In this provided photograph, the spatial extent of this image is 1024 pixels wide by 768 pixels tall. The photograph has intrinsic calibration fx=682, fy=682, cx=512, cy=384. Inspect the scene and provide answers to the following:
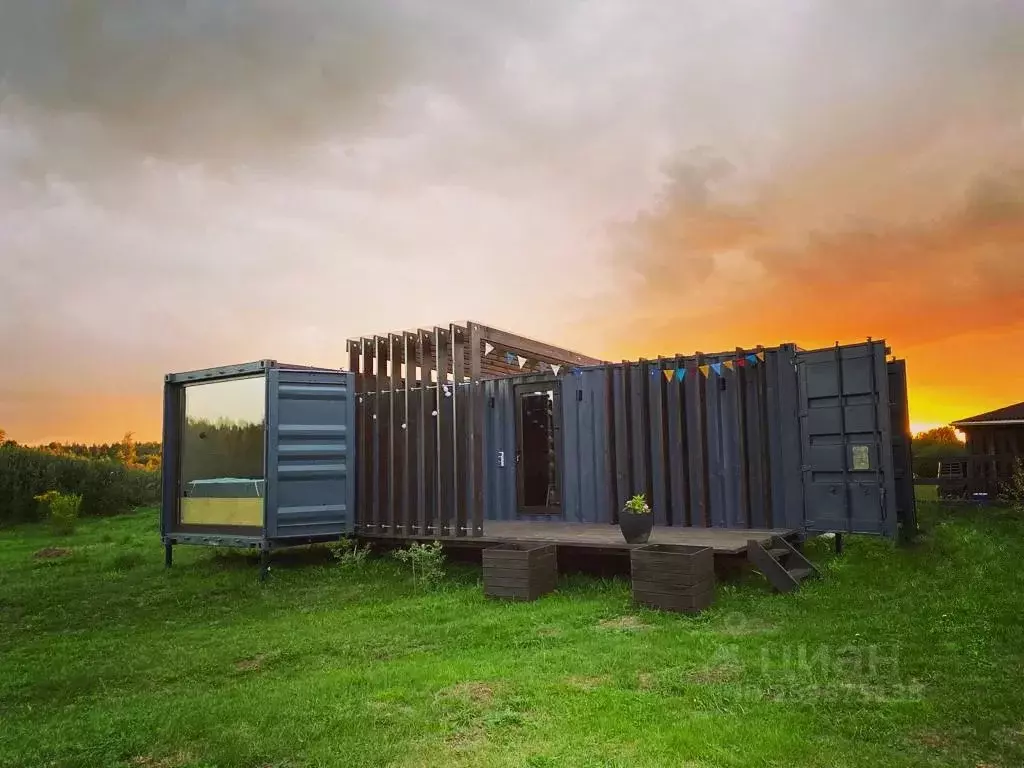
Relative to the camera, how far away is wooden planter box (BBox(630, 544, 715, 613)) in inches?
222

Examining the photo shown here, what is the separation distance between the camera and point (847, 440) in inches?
328

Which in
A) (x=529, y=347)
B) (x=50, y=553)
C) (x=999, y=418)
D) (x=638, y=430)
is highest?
(x=529, y=347)

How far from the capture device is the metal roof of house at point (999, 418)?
1522 cm

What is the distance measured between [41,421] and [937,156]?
1931cm

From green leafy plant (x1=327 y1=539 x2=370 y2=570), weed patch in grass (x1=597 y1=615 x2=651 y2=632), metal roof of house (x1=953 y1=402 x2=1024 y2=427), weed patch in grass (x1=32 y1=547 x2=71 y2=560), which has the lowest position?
weed patch in grass (x1=32 y1=547 x2=71 y2=560)

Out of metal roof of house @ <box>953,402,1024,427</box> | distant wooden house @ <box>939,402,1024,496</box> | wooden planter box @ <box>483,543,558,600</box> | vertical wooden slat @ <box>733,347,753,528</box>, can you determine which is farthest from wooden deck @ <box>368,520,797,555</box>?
metal roof of house @ <box>953,402,1024,427</box>

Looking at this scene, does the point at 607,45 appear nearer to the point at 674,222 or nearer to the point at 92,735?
the point at 674,222

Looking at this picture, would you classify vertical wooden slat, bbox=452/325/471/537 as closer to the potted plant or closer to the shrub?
the potted plant

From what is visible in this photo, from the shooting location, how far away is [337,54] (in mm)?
11352

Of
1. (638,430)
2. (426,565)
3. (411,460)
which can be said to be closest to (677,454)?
(638,430)

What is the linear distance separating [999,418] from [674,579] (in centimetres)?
1400

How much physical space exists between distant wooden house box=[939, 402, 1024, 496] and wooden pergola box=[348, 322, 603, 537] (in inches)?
413

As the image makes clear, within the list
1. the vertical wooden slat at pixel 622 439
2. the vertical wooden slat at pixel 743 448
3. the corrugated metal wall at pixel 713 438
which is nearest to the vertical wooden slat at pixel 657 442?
the corrugated metal wall at pixel 713 438

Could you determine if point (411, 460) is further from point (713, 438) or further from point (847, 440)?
point (847, 440)
